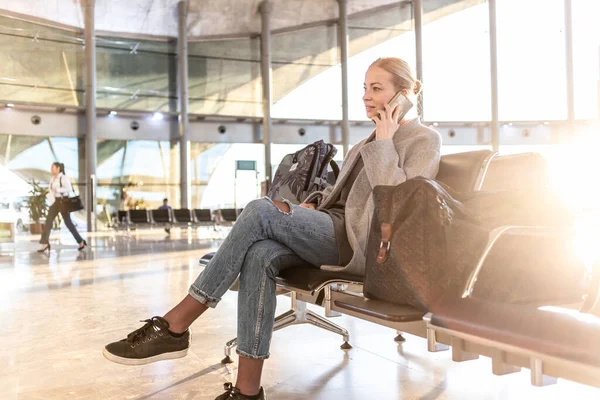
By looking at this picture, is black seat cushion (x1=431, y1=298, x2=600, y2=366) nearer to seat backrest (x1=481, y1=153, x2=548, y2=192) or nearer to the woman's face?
seat backrest (x1=481, y1=153, x2=548, y2=192)

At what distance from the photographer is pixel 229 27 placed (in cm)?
2130

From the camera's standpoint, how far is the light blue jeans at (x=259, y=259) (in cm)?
204

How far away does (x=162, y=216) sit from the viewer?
1514cm

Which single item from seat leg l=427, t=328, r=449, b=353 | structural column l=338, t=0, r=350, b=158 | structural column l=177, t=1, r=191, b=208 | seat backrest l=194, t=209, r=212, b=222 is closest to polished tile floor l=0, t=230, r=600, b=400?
seat leg l=427, t=328, r=449, b=353

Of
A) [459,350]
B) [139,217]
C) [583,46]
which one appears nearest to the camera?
[459,350]

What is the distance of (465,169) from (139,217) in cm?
1378

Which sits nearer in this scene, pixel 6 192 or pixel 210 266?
pixel 210 266

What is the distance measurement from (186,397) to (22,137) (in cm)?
1853

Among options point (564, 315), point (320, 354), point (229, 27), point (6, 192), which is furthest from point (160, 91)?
point (564, 315)

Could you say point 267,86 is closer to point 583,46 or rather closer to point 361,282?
point 583,46

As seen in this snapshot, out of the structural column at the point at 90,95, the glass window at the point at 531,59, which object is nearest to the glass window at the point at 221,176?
the structural column at the point at 90,95

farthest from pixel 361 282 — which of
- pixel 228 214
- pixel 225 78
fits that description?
pixel 225 78

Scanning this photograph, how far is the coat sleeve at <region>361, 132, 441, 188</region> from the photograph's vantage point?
86.9 inches

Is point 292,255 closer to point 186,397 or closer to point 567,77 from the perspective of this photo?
point 186,397
